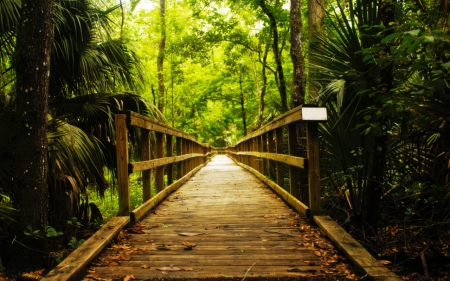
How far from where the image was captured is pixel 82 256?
261 cm

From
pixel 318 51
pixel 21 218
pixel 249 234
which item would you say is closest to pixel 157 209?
pixel 249 234

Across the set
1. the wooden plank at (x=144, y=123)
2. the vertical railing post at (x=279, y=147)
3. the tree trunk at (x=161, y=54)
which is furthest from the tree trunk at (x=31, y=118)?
the tree trunk at (x=161, y=54)

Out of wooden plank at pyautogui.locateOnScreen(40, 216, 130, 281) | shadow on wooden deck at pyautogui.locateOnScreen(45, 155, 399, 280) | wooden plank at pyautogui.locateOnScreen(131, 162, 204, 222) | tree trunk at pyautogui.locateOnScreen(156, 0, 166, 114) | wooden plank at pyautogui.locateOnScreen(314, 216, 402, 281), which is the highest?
tree trunk at pyautogui.locateOnScreen(156, 0, 166, 114)

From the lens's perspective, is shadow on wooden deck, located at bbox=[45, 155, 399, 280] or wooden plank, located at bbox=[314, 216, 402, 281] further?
shadow on wooden deck, located at bbox=[45, 155, 399, 280]

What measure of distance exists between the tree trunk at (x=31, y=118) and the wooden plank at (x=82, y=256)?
479 millimetres

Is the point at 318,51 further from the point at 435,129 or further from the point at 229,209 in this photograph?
the point at 229,209

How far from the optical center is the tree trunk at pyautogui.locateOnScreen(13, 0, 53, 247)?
293cm

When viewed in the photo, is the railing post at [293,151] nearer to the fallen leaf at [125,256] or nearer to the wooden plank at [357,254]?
the wooden plank at [357,254]

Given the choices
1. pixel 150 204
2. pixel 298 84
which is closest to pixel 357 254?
pixel 150 204

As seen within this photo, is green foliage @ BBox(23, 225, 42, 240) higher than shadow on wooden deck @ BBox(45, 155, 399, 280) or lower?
higher

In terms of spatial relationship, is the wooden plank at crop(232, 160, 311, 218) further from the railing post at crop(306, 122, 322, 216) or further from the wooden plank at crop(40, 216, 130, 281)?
the wooden plank at crop(40, 216, 130, 281)

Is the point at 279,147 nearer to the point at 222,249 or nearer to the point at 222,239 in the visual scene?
the point at 222,239

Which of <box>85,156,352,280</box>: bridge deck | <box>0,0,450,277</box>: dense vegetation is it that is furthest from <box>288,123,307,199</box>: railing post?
<box>0,0,450,277</box>: dense vegetation

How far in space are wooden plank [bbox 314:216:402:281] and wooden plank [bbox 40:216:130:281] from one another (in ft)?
6.03
